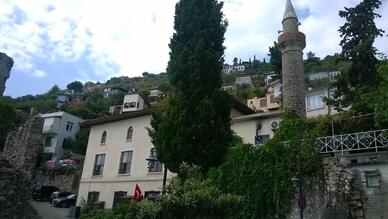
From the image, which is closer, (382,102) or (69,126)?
(382,102)

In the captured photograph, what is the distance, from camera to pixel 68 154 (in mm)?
55344

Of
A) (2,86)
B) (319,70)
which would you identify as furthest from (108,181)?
(319,70)

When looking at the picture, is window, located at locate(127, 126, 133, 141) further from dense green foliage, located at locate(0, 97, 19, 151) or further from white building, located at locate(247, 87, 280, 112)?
white building, located at locate(247, 87, 280, 112)

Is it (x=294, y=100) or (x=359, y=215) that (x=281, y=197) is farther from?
(x=294, y=100)

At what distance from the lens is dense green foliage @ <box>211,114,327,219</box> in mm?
17109

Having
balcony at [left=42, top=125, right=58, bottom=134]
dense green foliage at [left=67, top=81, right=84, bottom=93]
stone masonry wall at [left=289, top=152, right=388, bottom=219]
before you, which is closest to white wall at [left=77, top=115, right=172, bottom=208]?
stone masonry wall at [left=289, top=152, right=388, bottom=219]

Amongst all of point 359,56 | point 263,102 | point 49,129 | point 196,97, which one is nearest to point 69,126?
point 49,129

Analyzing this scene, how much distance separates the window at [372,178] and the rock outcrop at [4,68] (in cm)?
Result: 1409

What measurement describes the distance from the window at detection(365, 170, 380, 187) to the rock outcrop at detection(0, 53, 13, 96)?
46.2ft

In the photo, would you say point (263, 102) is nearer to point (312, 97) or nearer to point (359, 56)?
point (312, 97)

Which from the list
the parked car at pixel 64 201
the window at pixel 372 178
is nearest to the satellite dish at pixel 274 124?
the window at pixel 372 178

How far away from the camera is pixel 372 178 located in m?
16.6

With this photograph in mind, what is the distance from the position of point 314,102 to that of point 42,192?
93.3 ft

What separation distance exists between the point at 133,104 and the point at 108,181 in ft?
111
